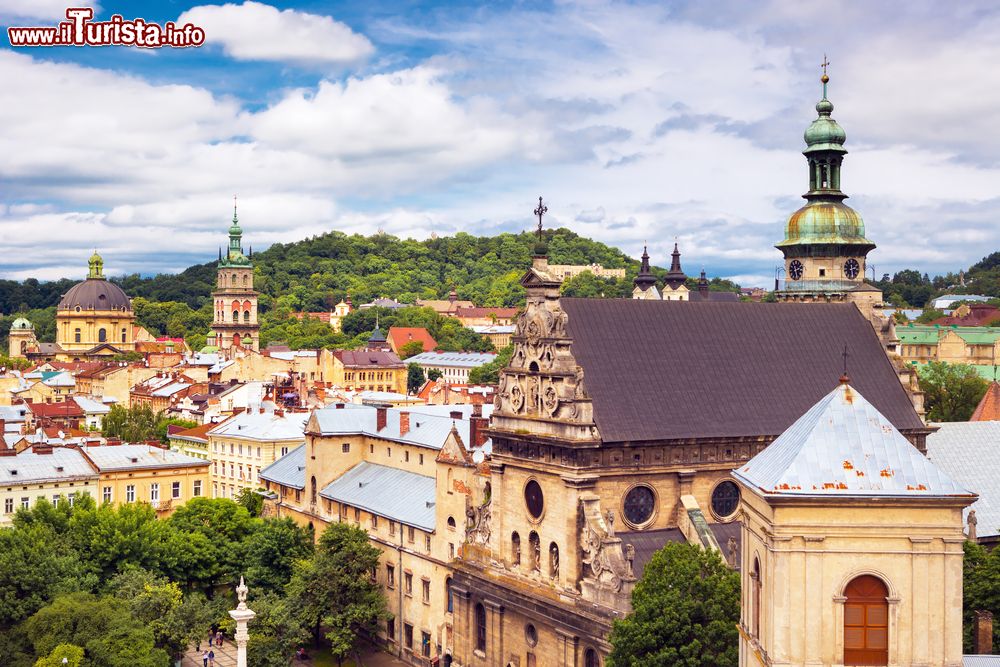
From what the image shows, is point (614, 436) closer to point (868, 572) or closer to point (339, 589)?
point (339, 589)

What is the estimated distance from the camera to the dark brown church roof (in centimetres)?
5766

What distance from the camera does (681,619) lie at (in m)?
44.9

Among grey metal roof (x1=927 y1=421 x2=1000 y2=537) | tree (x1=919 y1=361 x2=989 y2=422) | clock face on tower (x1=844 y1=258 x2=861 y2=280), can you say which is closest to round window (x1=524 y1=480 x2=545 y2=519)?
grey metal roof (x1=927 y1=421 x2=1000 y2=537)

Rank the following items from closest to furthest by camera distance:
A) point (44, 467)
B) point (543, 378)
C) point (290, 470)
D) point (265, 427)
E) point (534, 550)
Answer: point (543, 378)
point (534, 550)
point (44, 467)
point (290, 470)
point (265, 427)

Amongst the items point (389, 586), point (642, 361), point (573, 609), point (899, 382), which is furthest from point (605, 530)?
point (389, 586)

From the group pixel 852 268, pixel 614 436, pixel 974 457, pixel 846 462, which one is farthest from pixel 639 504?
pixel 852 268

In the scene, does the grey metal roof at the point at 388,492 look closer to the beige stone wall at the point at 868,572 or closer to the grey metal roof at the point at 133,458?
the grey metal roof at the point at 133,458

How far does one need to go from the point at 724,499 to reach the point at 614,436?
308 inches

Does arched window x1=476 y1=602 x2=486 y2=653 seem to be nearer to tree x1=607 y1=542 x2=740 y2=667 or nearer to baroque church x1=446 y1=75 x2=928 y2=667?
baroque church x1=446 y1=75 x2=928 y2=667

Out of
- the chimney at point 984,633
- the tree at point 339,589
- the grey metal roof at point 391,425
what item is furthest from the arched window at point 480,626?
the chimney at point 984,633

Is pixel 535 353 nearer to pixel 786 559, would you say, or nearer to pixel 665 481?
pixel 665 481

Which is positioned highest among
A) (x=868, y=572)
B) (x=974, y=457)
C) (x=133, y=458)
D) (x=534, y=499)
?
(x=868, y=572)

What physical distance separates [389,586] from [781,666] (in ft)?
160

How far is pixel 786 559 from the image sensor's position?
30.1 metres
